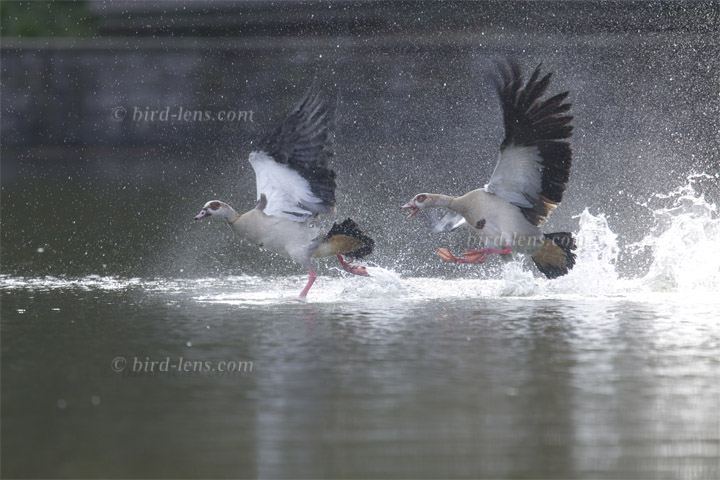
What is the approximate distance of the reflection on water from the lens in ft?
17.6

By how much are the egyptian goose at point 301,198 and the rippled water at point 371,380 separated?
0.39m

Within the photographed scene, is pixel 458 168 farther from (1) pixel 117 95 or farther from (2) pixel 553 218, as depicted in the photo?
(1) pixel 117 95

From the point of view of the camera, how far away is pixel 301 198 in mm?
10734

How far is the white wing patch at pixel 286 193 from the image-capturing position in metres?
10.6

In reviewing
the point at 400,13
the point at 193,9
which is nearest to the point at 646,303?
the point at 400,13

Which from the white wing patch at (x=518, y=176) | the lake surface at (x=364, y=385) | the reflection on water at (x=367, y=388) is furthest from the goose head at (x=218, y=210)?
the white wing patch at (x=518, y=176)

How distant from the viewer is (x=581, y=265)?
11.2 metres

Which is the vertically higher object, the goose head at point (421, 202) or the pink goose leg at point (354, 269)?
the goose head at point (421, 202)

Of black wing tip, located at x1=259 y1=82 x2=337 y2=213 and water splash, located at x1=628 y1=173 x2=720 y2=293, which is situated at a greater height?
black wing tip, located at x1=259 y1=82 x2=337 y2=213

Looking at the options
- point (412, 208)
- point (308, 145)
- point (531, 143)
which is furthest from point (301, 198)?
point (531, 143)

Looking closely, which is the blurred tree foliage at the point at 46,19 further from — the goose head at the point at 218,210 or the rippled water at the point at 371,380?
the rippled water at the point at 371,380

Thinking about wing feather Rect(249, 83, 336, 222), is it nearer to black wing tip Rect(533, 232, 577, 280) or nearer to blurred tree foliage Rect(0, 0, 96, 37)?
black wing tip Rect(533, 232, 577, 280)

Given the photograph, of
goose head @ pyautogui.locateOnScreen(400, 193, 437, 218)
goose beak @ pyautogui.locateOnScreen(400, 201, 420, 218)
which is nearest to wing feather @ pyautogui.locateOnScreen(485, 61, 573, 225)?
goose head @ pyautogui.locateOnScreen(400, 193, 437, 218)

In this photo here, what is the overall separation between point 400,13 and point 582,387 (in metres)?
26.4
